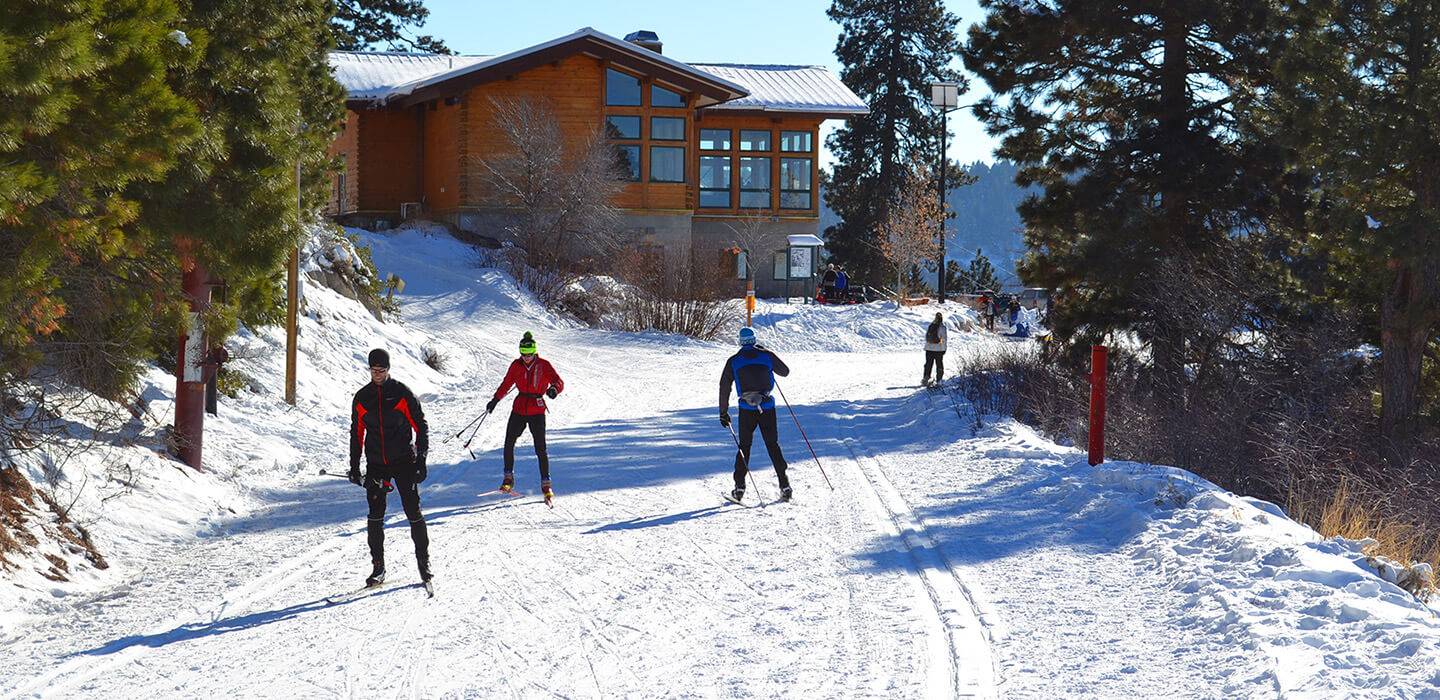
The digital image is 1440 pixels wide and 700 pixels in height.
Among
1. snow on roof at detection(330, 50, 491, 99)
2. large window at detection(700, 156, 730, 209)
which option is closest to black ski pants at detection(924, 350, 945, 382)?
snow on roof at detection(330, 50, 491, 99)

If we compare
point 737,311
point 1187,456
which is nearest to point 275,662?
point 1187,456

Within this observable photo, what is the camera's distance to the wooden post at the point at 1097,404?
39.7 feet

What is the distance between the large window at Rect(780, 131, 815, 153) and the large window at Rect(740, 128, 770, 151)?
0.65 m

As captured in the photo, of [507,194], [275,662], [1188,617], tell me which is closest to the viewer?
[275,662]

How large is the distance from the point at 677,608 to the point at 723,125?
40.4 m

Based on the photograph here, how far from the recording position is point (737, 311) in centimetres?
3531

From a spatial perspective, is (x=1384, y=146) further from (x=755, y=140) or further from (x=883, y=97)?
(x=883, y=97)

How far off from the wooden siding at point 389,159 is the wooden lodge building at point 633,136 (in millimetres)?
43

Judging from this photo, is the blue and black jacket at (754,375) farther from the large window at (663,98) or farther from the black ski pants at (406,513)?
the large window at (663,98)

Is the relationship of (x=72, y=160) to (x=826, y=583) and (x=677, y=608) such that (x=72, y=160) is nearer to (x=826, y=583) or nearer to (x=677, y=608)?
(x=677, y=608)

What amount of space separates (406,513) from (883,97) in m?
53.5

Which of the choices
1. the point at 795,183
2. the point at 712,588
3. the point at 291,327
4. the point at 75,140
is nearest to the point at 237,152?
the point at 75,140

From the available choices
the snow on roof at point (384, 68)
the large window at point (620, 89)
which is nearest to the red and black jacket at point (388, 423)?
the large window at point (620, 89)

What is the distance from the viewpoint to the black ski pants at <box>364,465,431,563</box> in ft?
27.2
